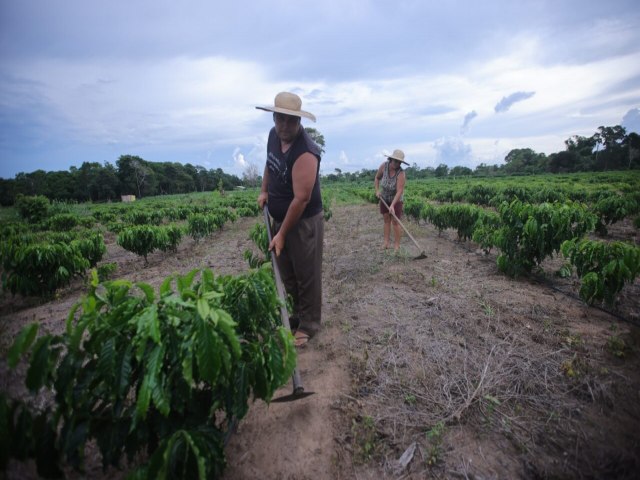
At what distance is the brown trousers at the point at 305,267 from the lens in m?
2.89

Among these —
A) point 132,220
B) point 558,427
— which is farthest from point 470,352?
point 132,220

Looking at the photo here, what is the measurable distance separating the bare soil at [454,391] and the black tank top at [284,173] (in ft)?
4.66

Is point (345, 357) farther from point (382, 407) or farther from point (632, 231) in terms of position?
point (632, 231)

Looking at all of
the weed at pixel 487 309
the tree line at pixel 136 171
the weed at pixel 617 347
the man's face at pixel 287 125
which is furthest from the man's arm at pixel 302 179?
the tree line at pixel 136 171

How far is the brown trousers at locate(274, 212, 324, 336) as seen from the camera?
2.89 meters

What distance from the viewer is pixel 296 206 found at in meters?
2.60

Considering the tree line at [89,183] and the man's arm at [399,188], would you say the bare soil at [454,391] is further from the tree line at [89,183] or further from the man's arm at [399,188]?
the tree line at [89,183]

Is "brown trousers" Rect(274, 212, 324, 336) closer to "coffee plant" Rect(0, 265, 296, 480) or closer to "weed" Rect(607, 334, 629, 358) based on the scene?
"coffee plant" Rect(0, 265, 296, 480)

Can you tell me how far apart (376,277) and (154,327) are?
4.15 m

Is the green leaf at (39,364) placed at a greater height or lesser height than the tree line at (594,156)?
lesser

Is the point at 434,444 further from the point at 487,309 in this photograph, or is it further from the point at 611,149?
the point at 611,149

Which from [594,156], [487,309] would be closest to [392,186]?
[487,309]

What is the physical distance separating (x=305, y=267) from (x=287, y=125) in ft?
4.25

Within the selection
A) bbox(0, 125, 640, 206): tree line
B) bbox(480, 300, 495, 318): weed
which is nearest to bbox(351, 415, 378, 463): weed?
bbox(480, 300, 495, 318): weed
